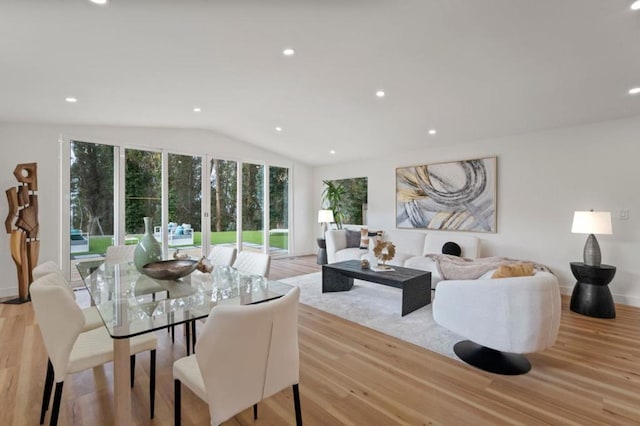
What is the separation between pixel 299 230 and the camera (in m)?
7.87

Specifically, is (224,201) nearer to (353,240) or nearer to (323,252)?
(323,252)

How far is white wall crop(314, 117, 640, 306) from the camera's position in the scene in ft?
12.5

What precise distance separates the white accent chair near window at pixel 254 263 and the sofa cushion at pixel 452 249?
3.33 m

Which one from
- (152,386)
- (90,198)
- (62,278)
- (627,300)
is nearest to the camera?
(152,386)

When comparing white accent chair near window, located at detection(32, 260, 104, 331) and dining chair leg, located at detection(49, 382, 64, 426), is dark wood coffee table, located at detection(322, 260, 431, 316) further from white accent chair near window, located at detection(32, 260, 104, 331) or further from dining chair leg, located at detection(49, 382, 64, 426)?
dining chair leg, located at detection(49, 382, 64, 426)

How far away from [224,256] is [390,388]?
6.97 ft

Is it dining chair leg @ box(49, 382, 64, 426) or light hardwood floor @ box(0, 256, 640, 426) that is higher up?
dining chair leg @ box(49, 382, 64, 426)

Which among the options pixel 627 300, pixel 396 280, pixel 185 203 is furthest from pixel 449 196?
pixel 185 203

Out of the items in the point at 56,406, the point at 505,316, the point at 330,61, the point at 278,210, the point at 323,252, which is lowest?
the point at 56,406

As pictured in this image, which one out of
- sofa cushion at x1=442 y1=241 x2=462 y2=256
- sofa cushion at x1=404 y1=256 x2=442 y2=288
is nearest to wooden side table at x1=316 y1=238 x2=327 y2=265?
sofa cushion at x1=404 y1=256 x2=442 y2=288

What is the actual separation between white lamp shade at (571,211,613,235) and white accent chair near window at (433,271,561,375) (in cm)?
191

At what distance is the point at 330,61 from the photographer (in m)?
3.14

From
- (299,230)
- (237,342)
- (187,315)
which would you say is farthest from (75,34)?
(299,230)

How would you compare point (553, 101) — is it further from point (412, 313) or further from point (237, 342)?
point (237, 342)
